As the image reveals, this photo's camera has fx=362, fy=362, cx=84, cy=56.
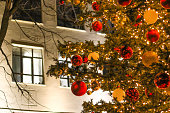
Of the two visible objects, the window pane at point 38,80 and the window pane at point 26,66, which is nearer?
the window pane at point 26,66

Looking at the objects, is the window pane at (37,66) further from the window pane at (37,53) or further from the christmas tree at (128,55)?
the christmas tree at (128,55)

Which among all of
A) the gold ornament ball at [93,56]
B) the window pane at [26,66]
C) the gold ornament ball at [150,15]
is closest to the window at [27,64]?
the window pane at [26,66]

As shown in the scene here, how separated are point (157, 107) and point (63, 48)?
9.36 feet

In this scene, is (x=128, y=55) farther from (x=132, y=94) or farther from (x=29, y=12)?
(x=29, y=12)

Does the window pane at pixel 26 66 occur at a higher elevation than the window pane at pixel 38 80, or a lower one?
higher

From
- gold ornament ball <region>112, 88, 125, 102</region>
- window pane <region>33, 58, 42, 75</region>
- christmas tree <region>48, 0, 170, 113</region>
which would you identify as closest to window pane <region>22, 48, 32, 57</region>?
window pane <region>33, 58, 42, 75</region>

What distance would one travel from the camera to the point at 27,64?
1569cm

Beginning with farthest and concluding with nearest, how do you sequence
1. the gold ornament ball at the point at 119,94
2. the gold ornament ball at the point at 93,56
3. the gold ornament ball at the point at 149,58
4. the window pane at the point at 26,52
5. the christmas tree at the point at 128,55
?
the window pane at the point at 26,52
the gold ornament ball at the point at 93,56
the gold ornament ball at the point at 119,94
the christmas tree at the point at 128,55
the gold ornament ball at the point at 149,58

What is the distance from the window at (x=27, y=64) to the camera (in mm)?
15406

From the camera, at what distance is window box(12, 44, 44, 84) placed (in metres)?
15.4

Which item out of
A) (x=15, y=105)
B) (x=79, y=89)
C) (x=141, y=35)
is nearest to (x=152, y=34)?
(x=141, y=35)

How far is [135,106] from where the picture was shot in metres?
7.87

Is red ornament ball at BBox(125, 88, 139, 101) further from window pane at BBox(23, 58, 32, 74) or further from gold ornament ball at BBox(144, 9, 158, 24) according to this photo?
window pane at BBox(23, 58, 32, 74)

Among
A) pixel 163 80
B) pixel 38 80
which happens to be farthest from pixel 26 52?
pixel 163 80
